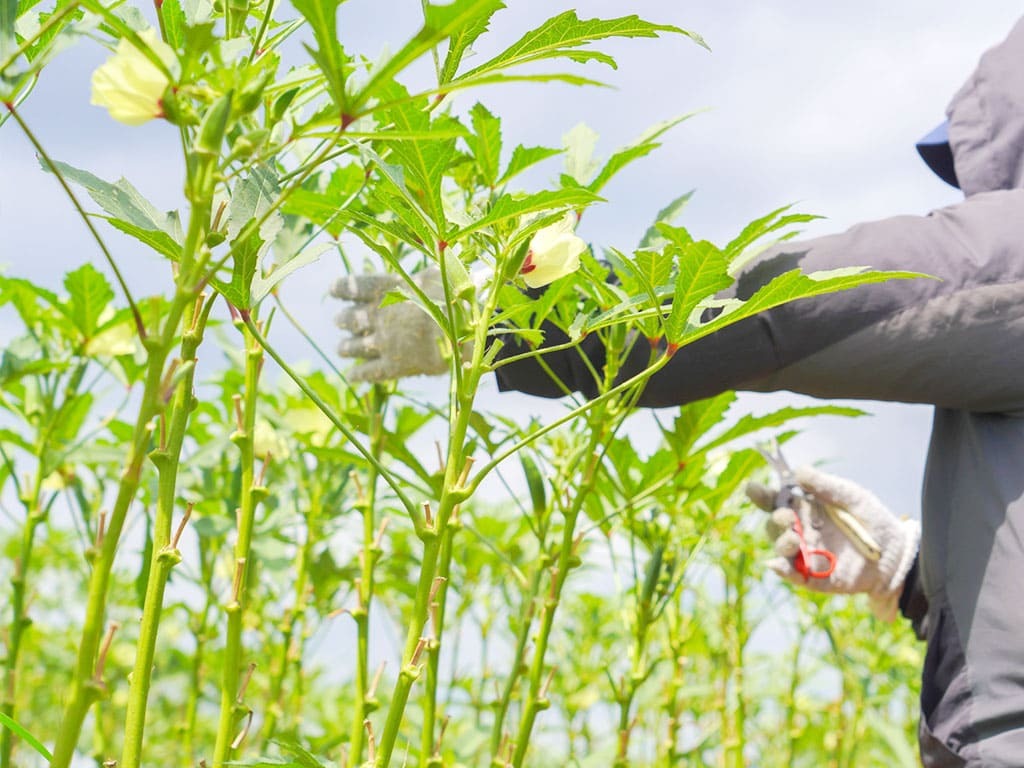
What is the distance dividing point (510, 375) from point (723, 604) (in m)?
1.17

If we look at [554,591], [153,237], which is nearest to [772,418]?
[554,591]

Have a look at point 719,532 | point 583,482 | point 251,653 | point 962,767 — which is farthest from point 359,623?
point 251,653

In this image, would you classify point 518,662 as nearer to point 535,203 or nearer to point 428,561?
point 428,561

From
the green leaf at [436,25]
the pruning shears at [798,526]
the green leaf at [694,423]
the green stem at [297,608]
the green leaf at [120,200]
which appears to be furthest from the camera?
the pruning shears at [798,526]

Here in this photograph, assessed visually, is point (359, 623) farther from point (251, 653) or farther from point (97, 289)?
point (251, 653)

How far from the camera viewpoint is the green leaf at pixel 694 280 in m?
0.69

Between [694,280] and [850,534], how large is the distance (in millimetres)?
1104

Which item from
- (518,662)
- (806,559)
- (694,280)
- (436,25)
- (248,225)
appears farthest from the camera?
(806,559)

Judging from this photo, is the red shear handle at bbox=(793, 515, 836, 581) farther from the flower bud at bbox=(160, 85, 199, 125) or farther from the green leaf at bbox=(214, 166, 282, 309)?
the flower bud at bbox=(160, 85, 199, 125)

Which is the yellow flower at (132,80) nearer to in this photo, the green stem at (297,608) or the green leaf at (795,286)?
the green leaf at (795,286)

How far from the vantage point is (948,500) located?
4.11 ft

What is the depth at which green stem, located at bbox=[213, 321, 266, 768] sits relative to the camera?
31.0 inches

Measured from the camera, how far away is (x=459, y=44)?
662mm

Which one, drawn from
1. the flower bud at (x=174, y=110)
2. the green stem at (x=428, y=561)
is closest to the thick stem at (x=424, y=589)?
the green stem at (x=428, y=561)
